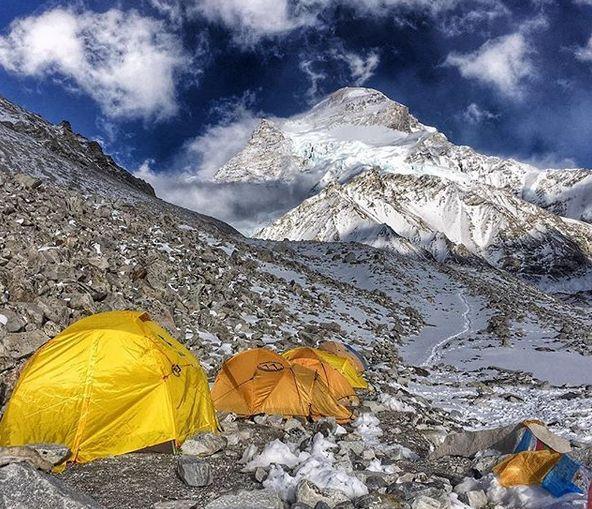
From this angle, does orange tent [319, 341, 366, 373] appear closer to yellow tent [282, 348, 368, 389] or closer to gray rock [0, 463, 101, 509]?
yellow tent [282, 348, 368, 389]

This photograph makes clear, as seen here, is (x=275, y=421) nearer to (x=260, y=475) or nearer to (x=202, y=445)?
(x=202, y=445)

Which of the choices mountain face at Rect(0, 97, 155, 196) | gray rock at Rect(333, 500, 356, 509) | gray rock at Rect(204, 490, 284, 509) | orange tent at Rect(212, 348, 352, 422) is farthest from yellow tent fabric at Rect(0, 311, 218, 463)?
mountain face at Rect(0, 97, 155, 196)

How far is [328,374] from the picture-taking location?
51.3 ft

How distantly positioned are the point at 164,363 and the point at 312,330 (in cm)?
1676

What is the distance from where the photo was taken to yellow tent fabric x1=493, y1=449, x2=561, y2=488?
7.24m

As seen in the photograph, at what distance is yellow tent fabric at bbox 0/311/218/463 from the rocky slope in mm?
422

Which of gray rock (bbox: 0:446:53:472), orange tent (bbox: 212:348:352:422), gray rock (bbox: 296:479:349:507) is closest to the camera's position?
gray rock (bbox: 296:479:349:507)

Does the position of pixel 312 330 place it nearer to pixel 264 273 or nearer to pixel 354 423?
pixel 264 273

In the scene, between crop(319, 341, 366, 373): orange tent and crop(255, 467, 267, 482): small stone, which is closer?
crop(255, 467, 267, 482): small stone

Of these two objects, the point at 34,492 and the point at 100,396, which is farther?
the point at 100,396

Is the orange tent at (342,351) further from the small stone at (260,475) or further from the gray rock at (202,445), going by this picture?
the small stone at (260,475)

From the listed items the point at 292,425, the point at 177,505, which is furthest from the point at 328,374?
the point at 177,505

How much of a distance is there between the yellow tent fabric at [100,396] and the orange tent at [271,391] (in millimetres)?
2622

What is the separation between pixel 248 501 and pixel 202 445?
340cm
